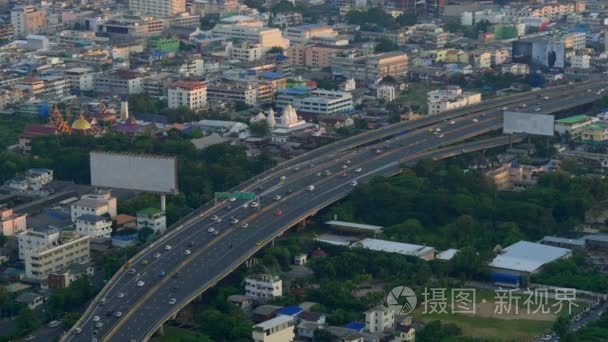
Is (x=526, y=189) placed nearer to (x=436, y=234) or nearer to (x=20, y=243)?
(x=436, y=234)

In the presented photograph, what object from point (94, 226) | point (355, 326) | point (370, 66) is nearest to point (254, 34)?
point (370, 66)

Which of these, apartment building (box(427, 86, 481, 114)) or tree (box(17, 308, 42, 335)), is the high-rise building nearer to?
apartment building (box(427, 86, 481, 114))

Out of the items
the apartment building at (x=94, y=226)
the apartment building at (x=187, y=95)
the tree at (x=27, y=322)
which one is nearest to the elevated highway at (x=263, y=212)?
the tree at (x=27, y=322)

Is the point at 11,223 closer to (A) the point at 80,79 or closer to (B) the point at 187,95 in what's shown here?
(B) the point at 187,95

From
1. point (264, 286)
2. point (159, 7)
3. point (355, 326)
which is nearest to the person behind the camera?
point (355, 326)

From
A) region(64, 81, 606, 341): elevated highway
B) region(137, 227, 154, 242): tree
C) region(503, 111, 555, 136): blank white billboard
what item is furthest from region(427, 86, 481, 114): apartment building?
region(137, 227, 154, 242): tree
